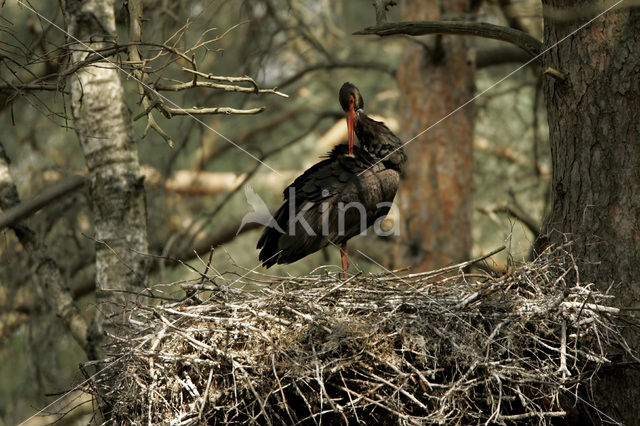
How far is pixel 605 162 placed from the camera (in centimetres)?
428

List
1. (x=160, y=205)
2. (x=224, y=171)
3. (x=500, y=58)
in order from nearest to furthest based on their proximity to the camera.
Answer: (x=160, y=205), (x=500, y=58), (x=224, y=171)

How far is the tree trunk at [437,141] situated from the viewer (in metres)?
8.67

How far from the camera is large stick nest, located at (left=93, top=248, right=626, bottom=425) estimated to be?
3.65 metres

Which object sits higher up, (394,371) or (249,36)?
(249,36)

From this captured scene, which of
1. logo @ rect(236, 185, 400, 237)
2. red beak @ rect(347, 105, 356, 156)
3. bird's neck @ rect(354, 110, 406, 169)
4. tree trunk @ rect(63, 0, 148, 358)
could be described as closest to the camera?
tree trunk @ rect(63, 0, 148, 358)

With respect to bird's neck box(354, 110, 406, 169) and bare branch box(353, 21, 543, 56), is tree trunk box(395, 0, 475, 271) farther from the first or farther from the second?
bare branch box(353, 21, 543, 56)

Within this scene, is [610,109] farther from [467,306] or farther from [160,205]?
[160,205]

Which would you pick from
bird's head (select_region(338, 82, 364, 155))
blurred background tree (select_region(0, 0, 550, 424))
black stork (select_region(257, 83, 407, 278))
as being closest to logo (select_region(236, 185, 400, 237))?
black stork (select_region(257, 83, 407, 278))

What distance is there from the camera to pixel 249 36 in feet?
28.3

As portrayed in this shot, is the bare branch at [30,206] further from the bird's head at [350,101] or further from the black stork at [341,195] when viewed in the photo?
the bird's head at [350,101]

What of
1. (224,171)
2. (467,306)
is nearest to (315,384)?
(467,306)

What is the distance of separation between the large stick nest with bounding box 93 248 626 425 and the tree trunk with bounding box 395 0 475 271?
470cm

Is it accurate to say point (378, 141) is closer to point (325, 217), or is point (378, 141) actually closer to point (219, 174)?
point (325, 217)

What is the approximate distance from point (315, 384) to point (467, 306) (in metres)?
0.83
